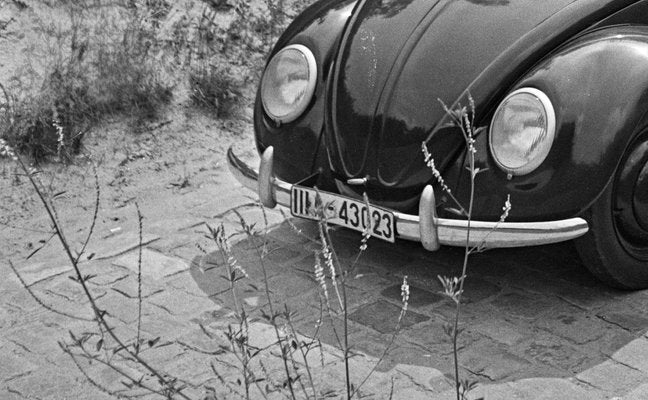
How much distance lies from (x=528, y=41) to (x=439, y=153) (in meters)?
0.56

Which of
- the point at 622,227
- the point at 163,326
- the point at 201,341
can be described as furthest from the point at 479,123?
the point at 163,326

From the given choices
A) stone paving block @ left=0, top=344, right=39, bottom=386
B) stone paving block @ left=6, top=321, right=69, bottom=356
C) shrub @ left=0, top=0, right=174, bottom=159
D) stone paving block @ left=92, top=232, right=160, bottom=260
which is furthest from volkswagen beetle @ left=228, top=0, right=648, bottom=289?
shrub @ left=0, top=0, right=174, bottom=159

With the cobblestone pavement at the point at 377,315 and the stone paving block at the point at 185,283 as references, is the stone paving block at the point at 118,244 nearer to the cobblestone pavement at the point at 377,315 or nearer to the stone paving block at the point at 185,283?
the cobblestone pavement at the point at 377,315

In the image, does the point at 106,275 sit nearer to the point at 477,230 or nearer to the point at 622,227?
the point at 477,230

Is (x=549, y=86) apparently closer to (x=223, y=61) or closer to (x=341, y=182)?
(x=341, y=182)

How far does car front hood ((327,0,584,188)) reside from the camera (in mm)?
4297

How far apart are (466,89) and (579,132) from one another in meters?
0.44

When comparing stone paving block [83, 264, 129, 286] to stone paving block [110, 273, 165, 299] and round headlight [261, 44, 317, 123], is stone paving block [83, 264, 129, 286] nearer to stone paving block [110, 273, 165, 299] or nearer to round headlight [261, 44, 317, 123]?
stone paving block [110, 273, 165, 299]

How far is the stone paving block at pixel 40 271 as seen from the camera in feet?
16.0

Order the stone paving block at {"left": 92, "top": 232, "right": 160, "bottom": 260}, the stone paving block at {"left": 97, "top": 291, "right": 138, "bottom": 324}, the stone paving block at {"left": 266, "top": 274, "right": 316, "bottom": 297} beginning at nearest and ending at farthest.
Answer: the stone paving block at {"left": 97, "top": 291, "right": 138, "bottom": 324} → the stone paving block at {"left": 266, "top": 274, "right": 316, "bottom": 297} → the stone paving block at {"left": 92, "top": 232, "right": 160, "bottom": 260}

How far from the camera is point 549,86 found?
4.06 m

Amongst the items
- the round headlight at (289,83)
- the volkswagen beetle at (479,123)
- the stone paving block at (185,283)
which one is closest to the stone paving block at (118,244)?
the stone paving block at (185,283)

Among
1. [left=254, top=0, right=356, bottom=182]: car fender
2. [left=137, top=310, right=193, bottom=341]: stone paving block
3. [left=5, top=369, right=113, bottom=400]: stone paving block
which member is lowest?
[left=5, top=369, right=113, bottom=400]: stone paving block

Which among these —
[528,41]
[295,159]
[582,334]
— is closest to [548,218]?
[582,334]
